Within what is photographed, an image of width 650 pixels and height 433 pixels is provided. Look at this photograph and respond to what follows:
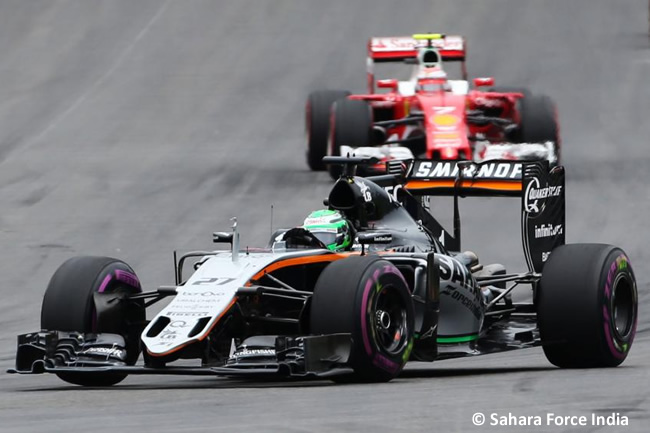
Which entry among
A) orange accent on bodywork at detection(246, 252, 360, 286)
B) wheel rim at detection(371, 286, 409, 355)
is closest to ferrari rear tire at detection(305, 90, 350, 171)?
orange accent on bodywork at detection(246, 252, 360, 286)

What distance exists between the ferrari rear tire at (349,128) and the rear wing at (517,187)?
9.82 metres

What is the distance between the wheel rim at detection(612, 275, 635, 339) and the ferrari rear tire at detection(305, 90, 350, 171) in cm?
1310

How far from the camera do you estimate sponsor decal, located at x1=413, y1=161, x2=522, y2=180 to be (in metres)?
14.5

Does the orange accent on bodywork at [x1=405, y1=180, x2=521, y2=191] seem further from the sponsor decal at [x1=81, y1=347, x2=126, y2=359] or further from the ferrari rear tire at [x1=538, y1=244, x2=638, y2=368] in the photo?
the sponsor decal at [x1=81, y1=347, x2=126, y2=359]

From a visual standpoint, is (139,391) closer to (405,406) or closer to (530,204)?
(405,406)

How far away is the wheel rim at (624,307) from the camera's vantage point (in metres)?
13.4

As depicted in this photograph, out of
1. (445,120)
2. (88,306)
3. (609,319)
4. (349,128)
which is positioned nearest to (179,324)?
(88,306)

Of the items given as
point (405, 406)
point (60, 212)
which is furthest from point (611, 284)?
point (60, 212)


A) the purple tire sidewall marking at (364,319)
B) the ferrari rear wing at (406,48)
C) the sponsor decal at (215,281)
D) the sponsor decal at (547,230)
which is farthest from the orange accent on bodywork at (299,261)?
the ferrari rear wing at (406,48)

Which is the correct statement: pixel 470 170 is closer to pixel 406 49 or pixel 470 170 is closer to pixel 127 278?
pixel 127 278

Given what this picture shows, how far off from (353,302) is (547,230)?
3749mm

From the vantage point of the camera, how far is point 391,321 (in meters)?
11.8

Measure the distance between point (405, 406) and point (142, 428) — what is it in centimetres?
173

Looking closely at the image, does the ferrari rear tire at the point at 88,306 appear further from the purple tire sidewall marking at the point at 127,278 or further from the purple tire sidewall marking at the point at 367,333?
the purple tire sidewall marking at the point at 367,333
